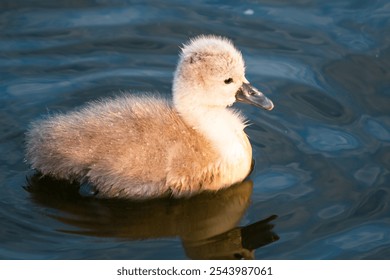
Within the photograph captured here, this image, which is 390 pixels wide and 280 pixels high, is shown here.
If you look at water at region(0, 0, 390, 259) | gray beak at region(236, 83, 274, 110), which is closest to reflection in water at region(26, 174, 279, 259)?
water at region(0, 0, 390, 259)

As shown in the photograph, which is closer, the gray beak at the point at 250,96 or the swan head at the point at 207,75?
the swan head at the point at 207,75

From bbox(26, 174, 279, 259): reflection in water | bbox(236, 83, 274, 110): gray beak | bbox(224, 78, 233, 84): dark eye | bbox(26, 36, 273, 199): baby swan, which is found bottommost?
bbox(26, 174, 279, 259): reflection in water

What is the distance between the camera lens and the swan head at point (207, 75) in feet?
21.0

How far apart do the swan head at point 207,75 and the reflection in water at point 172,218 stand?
0.68m

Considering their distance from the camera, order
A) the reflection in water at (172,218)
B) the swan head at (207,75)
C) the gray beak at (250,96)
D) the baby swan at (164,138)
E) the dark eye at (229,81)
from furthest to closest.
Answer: the gray beak at (250,96) < the dark eye at (229,81) < the swan head at (207,75) < the baby swan at (164,138) < the reflection in water at (172,218)

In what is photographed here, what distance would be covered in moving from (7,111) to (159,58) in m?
1.54

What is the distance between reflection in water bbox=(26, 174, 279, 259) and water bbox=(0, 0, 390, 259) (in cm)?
1

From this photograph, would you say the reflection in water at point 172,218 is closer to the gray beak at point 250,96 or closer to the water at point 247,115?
the water at point 247,115

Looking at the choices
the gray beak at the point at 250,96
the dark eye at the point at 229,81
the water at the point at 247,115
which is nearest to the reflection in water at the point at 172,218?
the water at the point at 247,115

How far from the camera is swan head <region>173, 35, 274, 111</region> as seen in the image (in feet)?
21.0

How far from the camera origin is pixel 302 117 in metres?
7.39

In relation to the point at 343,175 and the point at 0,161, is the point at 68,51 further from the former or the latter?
the point at 343,175

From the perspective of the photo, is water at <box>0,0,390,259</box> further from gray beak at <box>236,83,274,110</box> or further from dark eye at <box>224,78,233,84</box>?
dark eye at <box>224,78,233,84</box>
